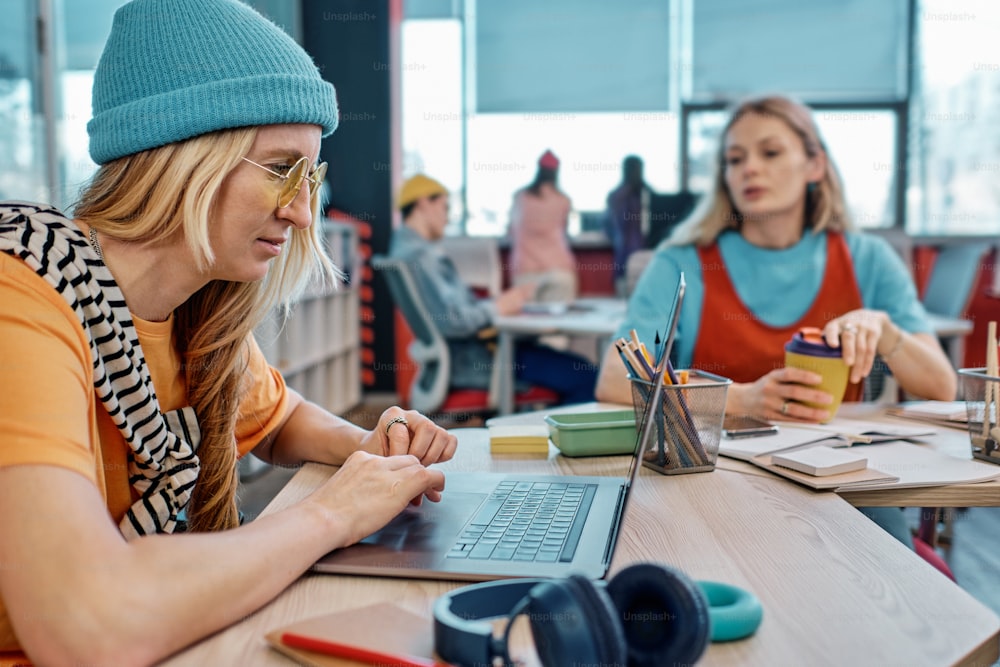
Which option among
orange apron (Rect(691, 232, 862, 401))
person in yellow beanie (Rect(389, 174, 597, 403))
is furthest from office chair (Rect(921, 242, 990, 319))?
orange apron (Rect(691, 232, 862, 401))

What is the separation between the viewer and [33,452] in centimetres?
69

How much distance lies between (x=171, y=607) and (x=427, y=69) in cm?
604

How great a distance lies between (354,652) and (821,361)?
3.48 feet

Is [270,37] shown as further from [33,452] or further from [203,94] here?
[33,452]

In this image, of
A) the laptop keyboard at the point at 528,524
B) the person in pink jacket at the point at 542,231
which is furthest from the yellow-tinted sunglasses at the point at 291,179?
the person in pink jacket at the point at 542,231

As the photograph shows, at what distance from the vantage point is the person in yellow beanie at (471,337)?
12.0 ft

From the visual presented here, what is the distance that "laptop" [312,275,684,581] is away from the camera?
2.63 ft

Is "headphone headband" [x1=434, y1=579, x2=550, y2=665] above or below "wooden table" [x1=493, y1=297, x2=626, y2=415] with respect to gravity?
above

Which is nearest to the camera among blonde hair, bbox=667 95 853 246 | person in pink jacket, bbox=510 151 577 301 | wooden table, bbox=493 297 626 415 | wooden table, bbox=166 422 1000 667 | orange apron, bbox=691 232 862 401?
wooden table, bbox=166 422 1000 667

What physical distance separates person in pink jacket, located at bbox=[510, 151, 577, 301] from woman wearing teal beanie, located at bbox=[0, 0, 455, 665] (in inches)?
157

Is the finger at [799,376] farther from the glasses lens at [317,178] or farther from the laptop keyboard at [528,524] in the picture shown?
the glasses lens at [317,178]

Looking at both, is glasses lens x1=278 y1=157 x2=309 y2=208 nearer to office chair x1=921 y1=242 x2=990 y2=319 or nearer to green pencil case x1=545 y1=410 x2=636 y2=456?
green pencil case x1=545 y1=410 x2=636 y2=456

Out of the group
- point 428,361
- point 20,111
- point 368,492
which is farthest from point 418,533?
point 20,111

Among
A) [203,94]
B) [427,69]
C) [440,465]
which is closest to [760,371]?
[440,465]
